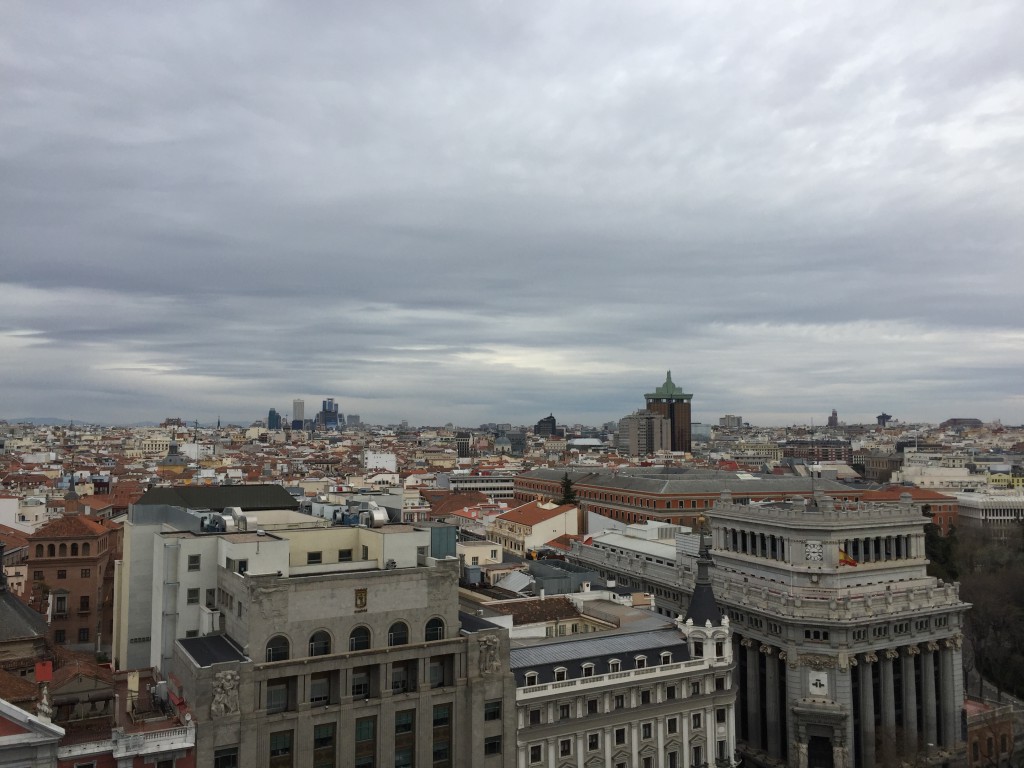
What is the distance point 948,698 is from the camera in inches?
2805

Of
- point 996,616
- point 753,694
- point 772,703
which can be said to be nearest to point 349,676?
point 772,703

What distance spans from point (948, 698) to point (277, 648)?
57.6 metres

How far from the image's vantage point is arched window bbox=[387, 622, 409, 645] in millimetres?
48812

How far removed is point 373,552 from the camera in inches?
2099

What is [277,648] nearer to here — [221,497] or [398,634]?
[398,634]

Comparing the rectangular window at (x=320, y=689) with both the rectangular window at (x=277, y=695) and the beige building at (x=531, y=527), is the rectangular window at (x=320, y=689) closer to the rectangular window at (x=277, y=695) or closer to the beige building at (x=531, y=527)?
the rectangular window at (x=277, y=695)

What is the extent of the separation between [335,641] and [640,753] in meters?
22.5

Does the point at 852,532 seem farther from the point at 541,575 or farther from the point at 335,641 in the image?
the point at 335,641

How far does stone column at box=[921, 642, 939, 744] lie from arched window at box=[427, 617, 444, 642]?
148 feet

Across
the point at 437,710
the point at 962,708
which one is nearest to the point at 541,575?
the point at 437,710

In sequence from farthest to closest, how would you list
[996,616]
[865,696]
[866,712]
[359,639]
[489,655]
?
[996,616], [865,696], [866,712], [489,655], [359,639]

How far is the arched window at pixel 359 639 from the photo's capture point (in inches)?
1874

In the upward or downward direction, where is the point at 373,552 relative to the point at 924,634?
upward

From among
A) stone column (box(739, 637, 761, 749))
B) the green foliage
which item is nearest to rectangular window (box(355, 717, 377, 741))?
stone column (box(739, 637, 761, 749))
